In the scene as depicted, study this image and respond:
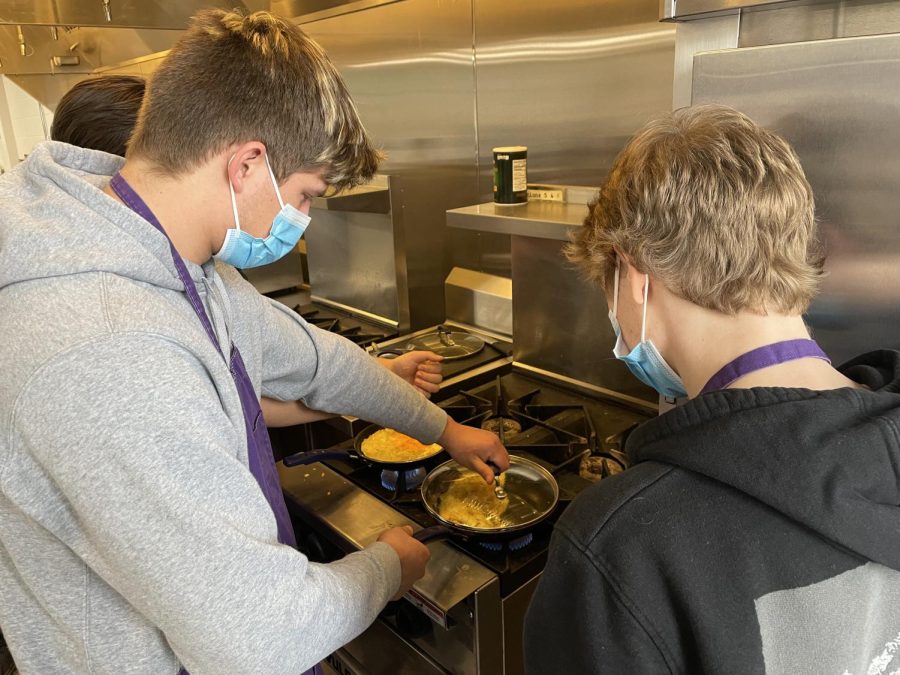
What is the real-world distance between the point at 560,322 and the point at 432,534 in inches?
31.8

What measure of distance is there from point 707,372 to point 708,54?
45cm

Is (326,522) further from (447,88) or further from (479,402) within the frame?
(447,88)

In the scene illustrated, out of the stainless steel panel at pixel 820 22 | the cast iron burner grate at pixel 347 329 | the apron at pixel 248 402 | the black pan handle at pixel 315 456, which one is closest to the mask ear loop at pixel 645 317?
the stainless steel panel at pixel 820 22

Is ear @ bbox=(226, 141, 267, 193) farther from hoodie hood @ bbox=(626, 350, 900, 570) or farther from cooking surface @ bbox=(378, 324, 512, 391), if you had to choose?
cooking surface @ bbox=(378, 324, 512, 391)

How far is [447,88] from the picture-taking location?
1967 millimetres

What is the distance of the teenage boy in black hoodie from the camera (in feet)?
1.75

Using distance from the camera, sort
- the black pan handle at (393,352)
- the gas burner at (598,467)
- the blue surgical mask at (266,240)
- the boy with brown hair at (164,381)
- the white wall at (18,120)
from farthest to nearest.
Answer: the white wall at (18,120) < the black pan handle at (393,352) < the gas burner at (598,467) < the blue surgical mask at (266,240) < the boy with brown hair at (164,381)

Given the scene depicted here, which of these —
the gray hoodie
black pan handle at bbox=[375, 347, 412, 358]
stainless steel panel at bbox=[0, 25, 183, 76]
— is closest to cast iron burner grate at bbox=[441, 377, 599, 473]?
black pan handle at bbox=[375, 347, 412, 358]

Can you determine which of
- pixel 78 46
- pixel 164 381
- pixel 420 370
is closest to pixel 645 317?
pixel 164 381

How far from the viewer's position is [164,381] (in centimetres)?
65

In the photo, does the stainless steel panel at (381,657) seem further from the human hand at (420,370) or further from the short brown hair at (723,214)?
the short brown hair at (723,214)

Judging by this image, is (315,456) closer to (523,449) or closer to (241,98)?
(523,449)

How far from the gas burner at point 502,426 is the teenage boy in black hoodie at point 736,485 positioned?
79cm

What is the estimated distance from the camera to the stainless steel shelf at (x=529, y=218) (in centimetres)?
115
